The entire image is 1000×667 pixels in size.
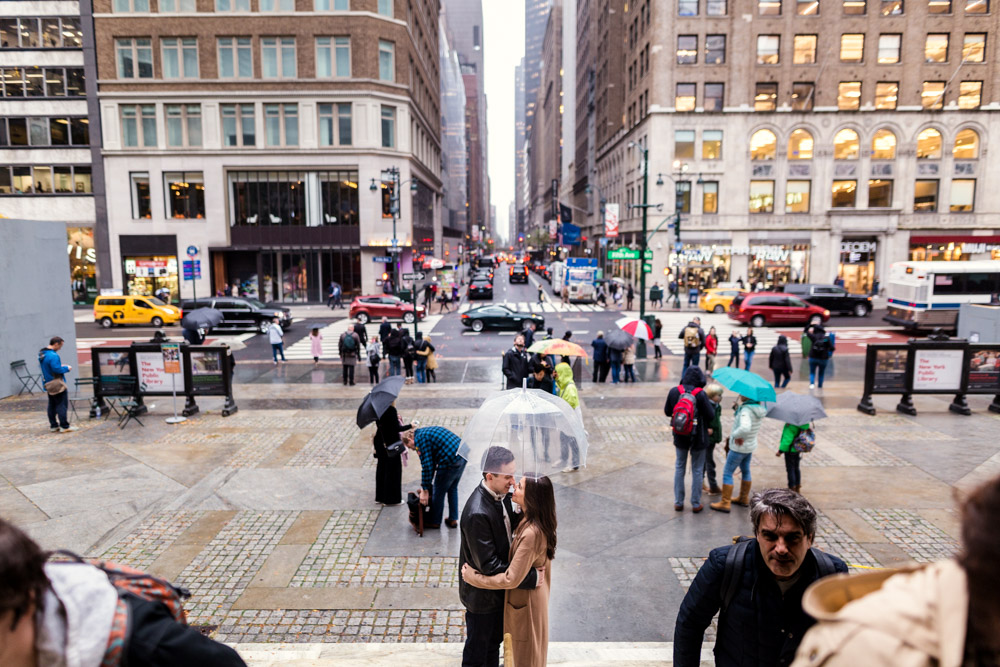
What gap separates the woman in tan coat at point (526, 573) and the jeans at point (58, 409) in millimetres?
12116

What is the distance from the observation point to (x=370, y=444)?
1191 centimetres

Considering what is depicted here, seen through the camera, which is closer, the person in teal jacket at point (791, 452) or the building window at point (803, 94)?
the person in teal jacket at point (791, 452)

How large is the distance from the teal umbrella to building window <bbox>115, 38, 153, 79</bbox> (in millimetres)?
49776

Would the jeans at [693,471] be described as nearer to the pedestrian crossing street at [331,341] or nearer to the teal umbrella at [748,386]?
the teal umbrella at [748,386]

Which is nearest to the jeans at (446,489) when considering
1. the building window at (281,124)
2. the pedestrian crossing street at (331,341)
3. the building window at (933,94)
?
the pedestrian crossing street at (331,341)

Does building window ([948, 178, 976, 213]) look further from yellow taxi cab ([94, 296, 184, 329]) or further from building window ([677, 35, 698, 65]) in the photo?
yellow taxi cab ([94, 296, 184, 329])

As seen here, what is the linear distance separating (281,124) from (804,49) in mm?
39949

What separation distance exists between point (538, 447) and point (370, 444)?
6607 mm

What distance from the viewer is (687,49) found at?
47750 mm

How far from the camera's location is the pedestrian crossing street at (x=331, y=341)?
23.9m

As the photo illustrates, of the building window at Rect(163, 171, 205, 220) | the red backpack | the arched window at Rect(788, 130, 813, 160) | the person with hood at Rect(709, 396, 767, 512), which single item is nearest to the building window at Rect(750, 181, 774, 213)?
the arched window at Rect(788, 130, 813, 160)

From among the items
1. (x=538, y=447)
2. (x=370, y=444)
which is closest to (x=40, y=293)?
(x=370, y=444)

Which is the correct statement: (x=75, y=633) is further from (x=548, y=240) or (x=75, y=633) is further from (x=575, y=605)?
(x=548, y=240)

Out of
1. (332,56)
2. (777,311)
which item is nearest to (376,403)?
(777,311)
